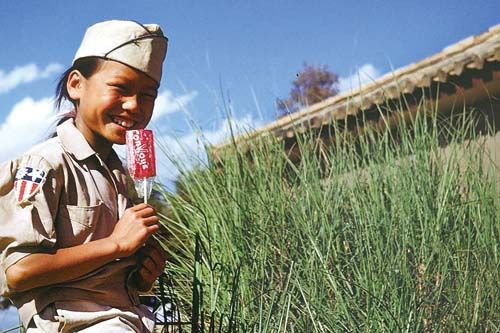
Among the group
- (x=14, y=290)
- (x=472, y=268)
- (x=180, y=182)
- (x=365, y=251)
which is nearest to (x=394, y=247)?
(x=365, y=251)

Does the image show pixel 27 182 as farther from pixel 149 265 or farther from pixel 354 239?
pixel 354 239

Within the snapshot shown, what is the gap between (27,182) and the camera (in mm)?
1812

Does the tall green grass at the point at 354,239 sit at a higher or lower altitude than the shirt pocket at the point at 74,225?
lower

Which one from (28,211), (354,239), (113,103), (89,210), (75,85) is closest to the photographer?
(28,211)

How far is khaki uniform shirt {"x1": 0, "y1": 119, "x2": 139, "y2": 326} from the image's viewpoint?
181 centimetres

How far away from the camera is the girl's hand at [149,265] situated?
2010 mm

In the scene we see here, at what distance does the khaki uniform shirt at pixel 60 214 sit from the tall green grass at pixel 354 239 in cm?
89

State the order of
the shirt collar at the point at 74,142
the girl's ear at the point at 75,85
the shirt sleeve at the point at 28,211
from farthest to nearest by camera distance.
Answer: the girl's ear at the point at 75,85
the shirt collar at the point at 74,142
the shirt sleeve at the point at 28,211

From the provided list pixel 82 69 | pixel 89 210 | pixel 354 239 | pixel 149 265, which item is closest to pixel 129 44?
pixel 82 69

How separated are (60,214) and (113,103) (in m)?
0.32

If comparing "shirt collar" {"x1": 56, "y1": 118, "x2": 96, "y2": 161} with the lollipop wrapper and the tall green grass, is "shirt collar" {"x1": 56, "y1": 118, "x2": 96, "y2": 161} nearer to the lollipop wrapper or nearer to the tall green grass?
the lollipop wrapper

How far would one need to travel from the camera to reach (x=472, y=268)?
11.8 feet

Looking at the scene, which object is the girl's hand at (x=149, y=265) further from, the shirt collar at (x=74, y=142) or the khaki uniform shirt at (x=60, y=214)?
the shirt collar at (x=74, y=142)

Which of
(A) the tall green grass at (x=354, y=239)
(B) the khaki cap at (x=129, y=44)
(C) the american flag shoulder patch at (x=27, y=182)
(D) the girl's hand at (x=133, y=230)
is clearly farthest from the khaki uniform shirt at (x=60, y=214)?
(A) the tall green grass at (x=354, y=239)
